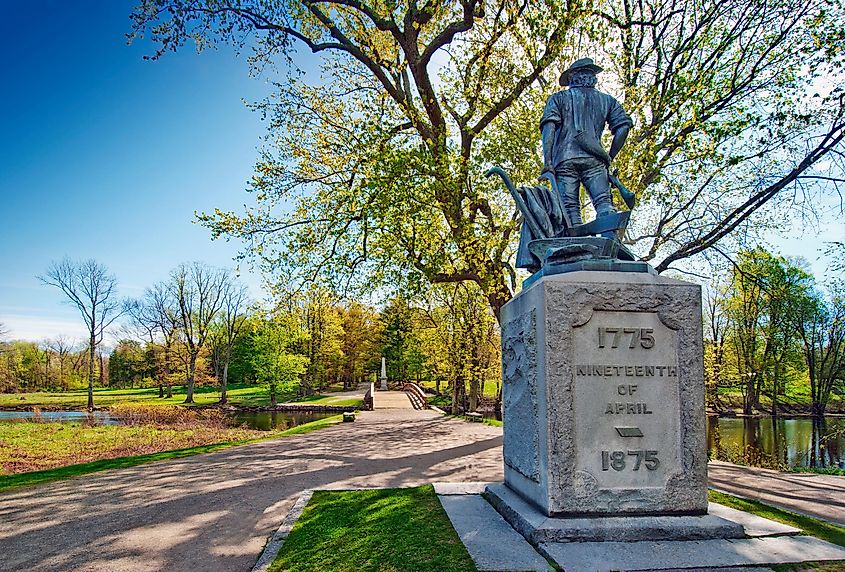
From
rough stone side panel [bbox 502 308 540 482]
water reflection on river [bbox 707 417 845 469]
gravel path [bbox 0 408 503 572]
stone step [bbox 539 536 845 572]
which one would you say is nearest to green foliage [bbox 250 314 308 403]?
gravel path [bbox 0 408 503 572]

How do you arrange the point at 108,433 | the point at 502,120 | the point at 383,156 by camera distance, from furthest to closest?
the point at 108,433 → the point at 502,120 → the point at 383,156

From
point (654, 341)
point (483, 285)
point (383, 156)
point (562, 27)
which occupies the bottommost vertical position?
point (654, 341)

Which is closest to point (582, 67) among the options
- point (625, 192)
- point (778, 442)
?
point (625, 192)

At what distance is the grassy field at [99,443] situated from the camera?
10.2m

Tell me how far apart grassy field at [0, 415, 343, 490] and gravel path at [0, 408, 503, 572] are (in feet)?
3.19

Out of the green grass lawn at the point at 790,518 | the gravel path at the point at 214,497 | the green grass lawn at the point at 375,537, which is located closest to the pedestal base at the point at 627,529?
the green grass lawn at the point at 375,537

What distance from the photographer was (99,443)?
1655 cm

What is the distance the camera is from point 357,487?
7.48m

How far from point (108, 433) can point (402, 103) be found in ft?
53.9

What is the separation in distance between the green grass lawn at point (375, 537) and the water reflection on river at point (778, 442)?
1108cm

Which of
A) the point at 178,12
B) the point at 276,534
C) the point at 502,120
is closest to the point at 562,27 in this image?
the point at 502,120

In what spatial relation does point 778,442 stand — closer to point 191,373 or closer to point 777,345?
point 777,345

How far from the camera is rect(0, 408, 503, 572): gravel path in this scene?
4926 mm

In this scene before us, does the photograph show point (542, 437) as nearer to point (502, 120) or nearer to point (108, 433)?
point (502, 120)
